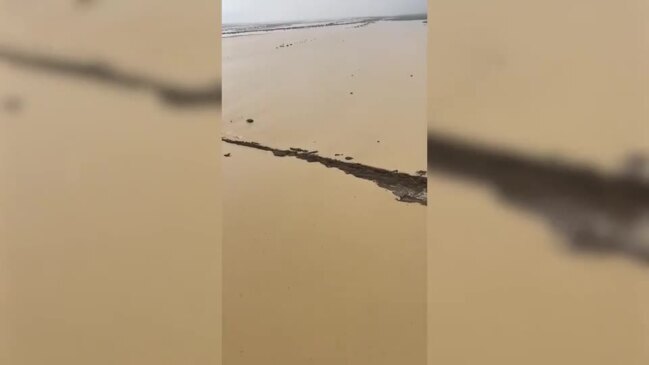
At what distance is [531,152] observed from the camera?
80 cm

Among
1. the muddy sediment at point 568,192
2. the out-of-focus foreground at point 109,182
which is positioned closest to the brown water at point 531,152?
the muddy sediment at point 568,192

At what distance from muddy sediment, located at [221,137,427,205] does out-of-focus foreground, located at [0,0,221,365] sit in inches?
3.9

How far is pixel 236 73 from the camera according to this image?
0.93 metres

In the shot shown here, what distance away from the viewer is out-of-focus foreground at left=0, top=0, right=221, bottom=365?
95 centimetres

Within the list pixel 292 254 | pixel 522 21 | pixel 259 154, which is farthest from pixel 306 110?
pixel 522 21

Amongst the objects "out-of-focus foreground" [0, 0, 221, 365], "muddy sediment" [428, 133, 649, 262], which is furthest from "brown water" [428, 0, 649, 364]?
"out-of-focus foreground" [0, 0, 221, 365]

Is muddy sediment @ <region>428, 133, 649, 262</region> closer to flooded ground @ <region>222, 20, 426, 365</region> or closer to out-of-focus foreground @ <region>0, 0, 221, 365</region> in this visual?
flooded ground @ <region>222, 20, 426, 365</region>

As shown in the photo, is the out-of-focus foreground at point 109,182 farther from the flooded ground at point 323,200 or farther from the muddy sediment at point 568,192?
the muddy sediment at point 568,192

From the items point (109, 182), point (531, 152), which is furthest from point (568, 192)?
point (109, 182)

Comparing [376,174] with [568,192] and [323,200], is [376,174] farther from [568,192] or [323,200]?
[568,192]

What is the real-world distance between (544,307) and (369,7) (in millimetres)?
515

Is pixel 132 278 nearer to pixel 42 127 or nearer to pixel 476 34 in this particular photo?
pixel 42 127

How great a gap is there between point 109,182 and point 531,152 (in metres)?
0.68

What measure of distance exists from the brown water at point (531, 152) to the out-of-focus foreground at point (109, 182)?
37cm
